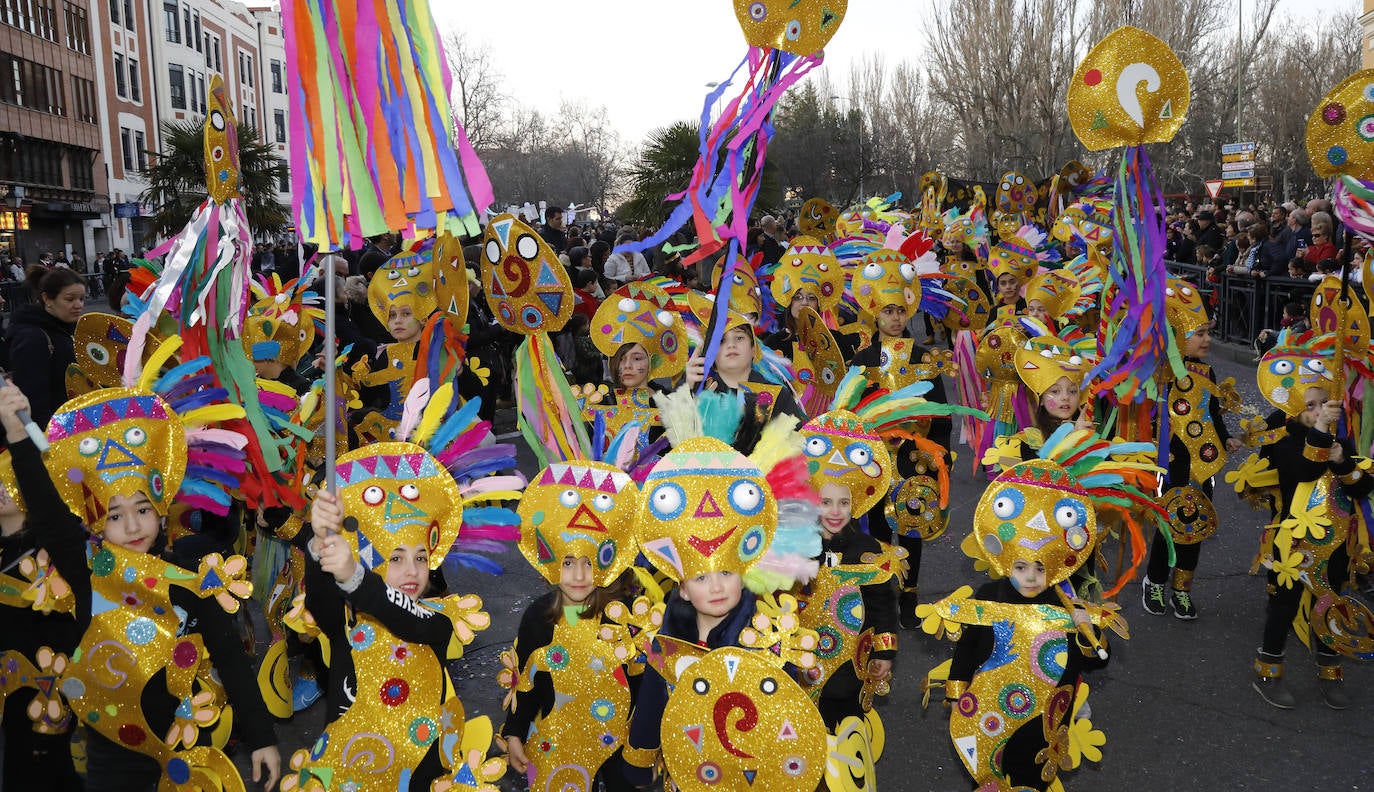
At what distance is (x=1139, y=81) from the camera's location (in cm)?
454

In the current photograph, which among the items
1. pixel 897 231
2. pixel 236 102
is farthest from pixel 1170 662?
pixel 236 102

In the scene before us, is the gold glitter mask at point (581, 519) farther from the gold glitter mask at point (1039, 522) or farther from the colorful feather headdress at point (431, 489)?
the gold glitter mask at point (1039, 522)

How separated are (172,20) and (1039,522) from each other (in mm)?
50650

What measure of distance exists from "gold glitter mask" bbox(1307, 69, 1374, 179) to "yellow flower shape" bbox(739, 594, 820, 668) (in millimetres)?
3434

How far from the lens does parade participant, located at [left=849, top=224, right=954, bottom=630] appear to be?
201 inches

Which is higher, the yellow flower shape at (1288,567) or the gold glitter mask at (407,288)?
the gold glitter mask at (407,288)

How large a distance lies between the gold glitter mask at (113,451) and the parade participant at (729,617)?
1377 millimetres

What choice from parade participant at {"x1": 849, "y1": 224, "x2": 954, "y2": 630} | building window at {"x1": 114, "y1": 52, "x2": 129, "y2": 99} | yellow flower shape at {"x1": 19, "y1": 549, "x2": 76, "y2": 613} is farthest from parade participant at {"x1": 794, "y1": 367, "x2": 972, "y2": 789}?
building window at {"x1": 114, "y1": 52, "x2": 129, "y2": 99}

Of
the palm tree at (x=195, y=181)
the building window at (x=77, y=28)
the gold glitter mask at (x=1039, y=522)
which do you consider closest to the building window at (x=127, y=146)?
the building window at (x=77, y=28)

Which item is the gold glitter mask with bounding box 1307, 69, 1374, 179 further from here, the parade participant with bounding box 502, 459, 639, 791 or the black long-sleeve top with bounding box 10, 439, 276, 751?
the black long-sleeve top with bounding box 10, 439, 276, 751

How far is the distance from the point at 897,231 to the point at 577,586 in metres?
6.31

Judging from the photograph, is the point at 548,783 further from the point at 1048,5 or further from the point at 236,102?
the point at 236,102

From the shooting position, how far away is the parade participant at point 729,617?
2.56m

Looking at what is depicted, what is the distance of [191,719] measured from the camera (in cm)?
293
